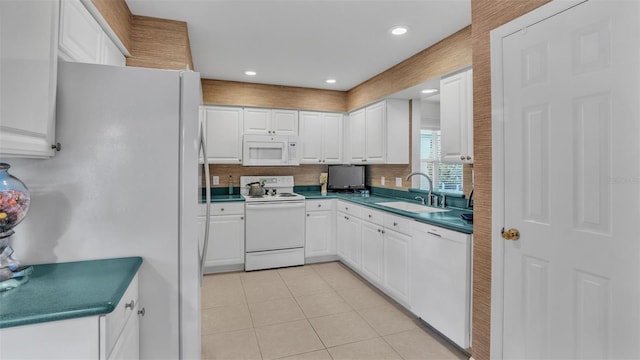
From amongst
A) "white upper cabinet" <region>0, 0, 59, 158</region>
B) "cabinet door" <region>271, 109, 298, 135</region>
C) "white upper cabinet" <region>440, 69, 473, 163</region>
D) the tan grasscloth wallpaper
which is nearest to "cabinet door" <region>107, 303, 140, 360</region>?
"white upper cabinet" <region>0, 0, 59, 158</region>

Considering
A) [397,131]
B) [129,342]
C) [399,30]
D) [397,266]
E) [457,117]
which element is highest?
[399,30]

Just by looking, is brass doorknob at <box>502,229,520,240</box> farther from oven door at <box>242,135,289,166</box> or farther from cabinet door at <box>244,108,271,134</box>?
cabinet door at <box>244,108,271,134</box>

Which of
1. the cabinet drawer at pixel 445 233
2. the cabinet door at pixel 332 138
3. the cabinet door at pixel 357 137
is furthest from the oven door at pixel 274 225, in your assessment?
the cabinet drawer at pixel 445 233

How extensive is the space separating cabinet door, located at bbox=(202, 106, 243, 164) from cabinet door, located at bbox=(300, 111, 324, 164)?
35.6 inches

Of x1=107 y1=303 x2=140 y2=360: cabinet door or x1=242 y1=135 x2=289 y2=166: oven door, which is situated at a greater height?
x1=242 y1=135 x2=289 y2=166: oven door

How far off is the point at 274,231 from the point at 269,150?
3.75 feet

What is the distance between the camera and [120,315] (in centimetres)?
116

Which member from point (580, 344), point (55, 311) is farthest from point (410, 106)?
point (55, 311)

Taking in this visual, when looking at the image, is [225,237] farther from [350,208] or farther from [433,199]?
[433,199]

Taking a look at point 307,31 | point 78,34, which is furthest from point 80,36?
point 307,31

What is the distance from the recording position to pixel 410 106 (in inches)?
152

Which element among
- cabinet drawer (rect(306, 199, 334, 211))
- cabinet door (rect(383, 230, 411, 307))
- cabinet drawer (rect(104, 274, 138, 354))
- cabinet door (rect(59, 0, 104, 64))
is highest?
cabinet door (rect(59, 0, 104, 64))

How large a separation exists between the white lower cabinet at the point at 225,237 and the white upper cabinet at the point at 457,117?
2549 mm

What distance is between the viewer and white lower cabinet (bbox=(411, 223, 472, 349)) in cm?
205
